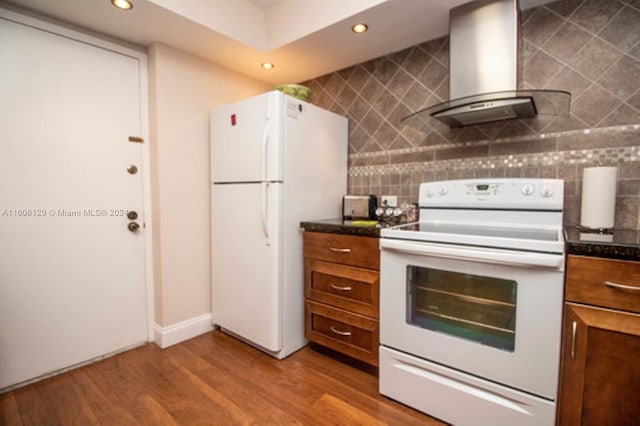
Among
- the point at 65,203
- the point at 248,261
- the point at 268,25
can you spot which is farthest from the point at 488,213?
the point at 65,203

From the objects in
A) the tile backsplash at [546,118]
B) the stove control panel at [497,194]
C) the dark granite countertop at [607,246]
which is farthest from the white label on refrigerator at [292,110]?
the dark granite countertop at [607,246]

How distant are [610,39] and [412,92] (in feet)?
3.32

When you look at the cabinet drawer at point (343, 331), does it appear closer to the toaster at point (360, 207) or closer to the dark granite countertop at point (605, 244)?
the toaster at point (360, 207)

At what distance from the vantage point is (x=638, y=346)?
3.37 feet

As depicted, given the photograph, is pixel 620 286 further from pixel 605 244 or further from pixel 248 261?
pixel 248 261

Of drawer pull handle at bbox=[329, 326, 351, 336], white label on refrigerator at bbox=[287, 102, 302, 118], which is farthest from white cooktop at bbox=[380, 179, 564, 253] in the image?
white label on refrigerator at bbox=[287, 102, 302, 118]

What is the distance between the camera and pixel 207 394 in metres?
1.61

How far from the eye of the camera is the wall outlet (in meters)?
2.23

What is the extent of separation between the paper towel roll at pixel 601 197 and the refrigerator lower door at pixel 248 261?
5.24ft

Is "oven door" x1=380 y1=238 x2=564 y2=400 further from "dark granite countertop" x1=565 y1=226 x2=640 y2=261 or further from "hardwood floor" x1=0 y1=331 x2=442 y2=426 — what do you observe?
"hardwood floor" x1=0 y1=331 x2=442 y2=426

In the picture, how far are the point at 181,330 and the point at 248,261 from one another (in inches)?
30.0

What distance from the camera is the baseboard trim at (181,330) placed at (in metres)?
2.10

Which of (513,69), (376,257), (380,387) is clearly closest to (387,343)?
(380,387)

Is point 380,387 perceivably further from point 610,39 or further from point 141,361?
point 610,39
